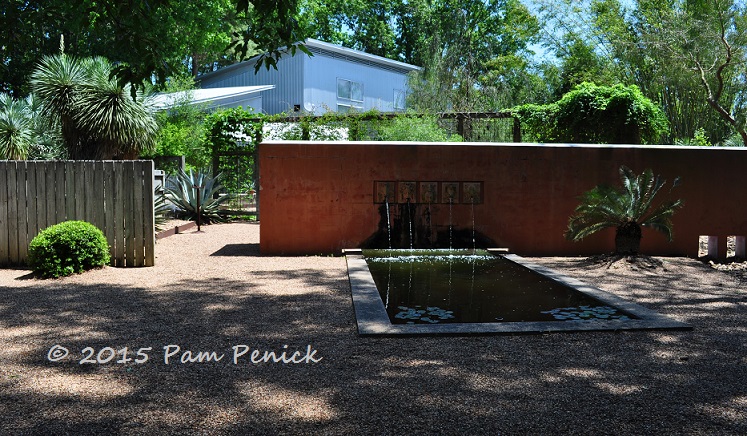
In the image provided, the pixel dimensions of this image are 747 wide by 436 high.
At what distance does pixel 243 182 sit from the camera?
16.5 metres

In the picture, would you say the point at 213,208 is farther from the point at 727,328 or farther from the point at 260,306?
the point at 727,328

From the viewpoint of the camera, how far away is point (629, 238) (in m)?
9.13

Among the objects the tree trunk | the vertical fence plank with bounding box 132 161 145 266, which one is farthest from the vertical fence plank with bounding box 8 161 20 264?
the tree trunk

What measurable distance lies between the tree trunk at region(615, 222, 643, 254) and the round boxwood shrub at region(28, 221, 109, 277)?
688cm

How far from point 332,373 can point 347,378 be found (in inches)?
5.4

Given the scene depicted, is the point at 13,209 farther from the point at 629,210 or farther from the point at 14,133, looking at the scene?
the point at 629,210

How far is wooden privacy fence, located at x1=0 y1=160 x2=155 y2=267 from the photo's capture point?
8.55 m

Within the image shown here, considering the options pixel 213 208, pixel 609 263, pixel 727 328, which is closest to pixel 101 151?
pixel 213 208

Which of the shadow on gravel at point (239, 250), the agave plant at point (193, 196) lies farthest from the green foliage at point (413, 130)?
the shadow on gravel at point (239, 250)

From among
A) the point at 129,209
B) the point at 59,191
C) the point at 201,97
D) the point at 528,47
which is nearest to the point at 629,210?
the point at 129,209

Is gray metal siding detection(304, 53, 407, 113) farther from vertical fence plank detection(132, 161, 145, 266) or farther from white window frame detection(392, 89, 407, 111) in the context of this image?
vertical fence plank detection(132, 161, 145, 266)

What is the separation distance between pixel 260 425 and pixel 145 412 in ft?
2.09

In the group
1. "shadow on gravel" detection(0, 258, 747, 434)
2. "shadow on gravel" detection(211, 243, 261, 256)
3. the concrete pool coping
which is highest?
"shadow on gravel" detection(211, 243, 261, 256)

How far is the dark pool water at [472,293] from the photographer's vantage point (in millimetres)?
5617
